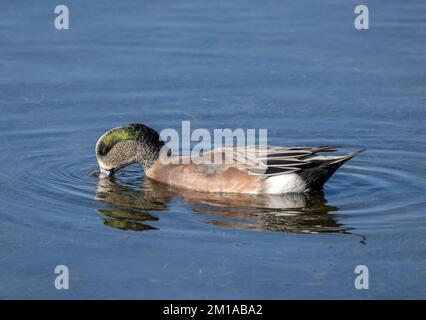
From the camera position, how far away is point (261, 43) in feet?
43.9

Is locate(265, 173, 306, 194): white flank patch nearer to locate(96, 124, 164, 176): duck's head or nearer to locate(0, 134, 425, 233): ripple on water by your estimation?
locate(0, 134, 425, 233): ripple on water

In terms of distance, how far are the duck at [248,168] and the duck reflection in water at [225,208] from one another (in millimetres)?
89

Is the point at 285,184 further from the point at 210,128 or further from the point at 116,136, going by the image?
the point at 116,136

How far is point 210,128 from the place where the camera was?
Answer: 37.7ft

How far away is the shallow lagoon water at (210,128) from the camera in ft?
26.2

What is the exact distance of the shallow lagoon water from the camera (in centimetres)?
799

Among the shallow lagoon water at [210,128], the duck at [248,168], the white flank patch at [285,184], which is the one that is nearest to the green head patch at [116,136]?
the duck at [248,168]

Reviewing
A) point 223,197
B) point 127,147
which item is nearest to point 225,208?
point 223,197

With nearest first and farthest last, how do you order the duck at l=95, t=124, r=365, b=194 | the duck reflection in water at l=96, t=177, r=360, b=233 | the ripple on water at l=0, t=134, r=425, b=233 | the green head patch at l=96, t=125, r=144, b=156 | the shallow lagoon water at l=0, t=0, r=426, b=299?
the shallow lagoon water at l=0, t=0, r=426, b=299
the duck reflection in water at l=96, t=177, r=360, b=233
the ripple on water at l=0, t=134, r=425, b=233
the duck at l=95, t=124, r=365, b=194
the green head patch at l=96, t=125, r=144, b=156

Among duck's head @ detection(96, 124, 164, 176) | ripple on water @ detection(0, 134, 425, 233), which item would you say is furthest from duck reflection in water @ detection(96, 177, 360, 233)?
duck's head @ detection(96, 124, 164, 176)

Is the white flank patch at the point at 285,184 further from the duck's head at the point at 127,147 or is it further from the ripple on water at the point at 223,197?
the duck's head at the point at 127,147

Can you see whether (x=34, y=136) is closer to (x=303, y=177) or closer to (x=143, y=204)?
(x=143, y=204)

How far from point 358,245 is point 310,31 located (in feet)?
18.6

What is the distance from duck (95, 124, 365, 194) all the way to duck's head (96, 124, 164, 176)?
0.03 ft
